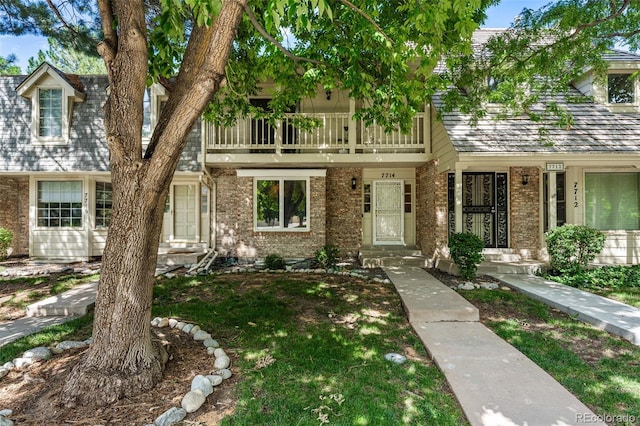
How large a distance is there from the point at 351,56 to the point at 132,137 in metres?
3.50

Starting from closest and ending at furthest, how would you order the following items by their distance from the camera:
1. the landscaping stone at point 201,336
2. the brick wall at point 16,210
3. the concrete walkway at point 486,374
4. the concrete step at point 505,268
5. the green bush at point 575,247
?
the concrete walkway at point 486,374, the landscaping stone at point 201,336, the green bush at point 575,247, the concrete step at point 505,268, the brick wall at point 16,210

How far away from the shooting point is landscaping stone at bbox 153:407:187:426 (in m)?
2.51

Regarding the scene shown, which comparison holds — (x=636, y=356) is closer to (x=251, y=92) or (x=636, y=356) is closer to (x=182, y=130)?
(x=182, y=130)

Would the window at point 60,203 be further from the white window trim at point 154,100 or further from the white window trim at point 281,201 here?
the white window trim at point 281,201

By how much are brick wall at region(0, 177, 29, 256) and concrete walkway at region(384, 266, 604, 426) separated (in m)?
12.9

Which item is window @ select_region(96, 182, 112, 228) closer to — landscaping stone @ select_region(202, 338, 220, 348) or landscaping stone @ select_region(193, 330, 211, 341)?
landscaping stone @ select_region(193, 330, 211, 341)

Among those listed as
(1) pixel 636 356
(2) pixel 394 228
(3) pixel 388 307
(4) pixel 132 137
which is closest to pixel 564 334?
(1) pixel 636 356

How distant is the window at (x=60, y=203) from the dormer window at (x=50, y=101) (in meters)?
1.43

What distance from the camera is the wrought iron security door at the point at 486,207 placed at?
9461 millimetres

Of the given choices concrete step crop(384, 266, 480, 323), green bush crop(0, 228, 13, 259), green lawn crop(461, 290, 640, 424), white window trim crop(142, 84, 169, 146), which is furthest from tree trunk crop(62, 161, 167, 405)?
green bush crop(0, 228, 13, 259)

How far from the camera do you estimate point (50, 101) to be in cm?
1048

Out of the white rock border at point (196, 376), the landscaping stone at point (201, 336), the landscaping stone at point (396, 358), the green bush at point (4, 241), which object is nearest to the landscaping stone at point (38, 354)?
the white rock border at point (196, 376)

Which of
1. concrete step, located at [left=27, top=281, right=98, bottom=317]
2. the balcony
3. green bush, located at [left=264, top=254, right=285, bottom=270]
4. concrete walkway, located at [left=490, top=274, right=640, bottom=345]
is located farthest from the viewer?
the balcony

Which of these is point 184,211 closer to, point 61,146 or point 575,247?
point 61,146
